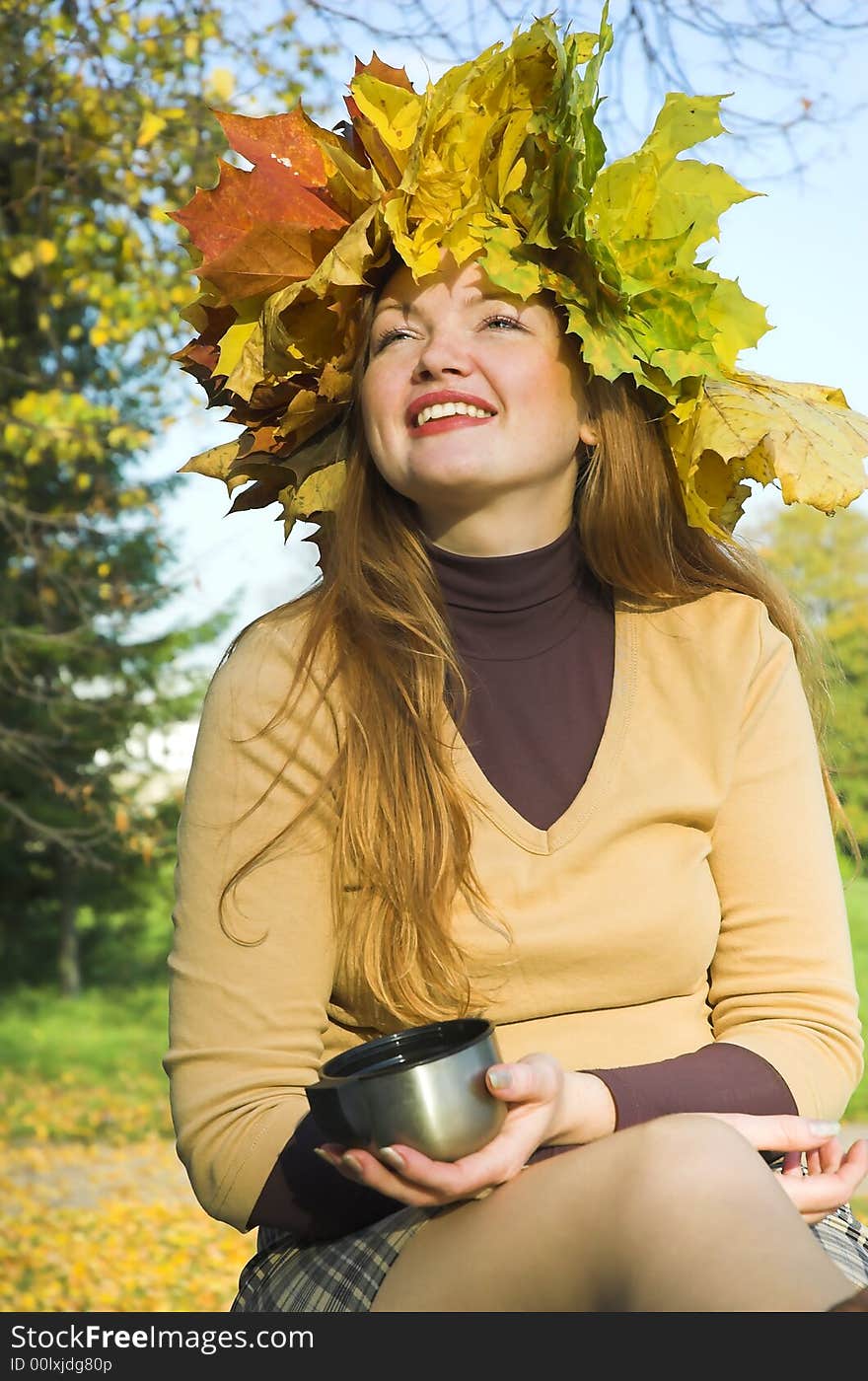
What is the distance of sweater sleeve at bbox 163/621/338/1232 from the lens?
208 cm

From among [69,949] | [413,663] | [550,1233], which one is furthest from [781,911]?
[69,949]

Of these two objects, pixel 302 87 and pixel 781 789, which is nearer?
pixel 781 789

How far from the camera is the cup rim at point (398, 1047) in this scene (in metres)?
1.61

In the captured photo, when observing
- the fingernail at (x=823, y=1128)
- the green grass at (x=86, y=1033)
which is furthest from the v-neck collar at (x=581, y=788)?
the green grass at (x=86, y=1033)

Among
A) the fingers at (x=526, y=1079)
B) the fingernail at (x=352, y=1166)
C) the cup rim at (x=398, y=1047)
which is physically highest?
the cup rim at (x=398, y=1047)

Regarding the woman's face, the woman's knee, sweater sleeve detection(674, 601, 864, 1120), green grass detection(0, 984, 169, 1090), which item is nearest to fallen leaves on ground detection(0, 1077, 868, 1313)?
green grass detection(0, 984, 169, 1090)

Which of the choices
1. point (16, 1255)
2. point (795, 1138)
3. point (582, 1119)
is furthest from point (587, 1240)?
point (16, 1255)

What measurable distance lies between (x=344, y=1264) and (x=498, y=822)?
677 mm

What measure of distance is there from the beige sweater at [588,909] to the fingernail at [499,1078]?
0.51 metres

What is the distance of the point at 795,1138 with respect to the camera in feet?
6.41

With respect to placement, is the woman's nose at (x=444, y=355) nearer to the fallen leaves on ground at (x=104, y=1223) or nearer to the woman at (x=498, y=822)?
the woman at (x=498, y=822)

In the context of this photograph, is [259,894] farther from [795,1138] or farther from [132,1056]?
[132,1056]

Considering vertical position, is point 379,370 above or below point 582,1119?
above

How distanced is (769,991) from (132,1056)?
986 cm
